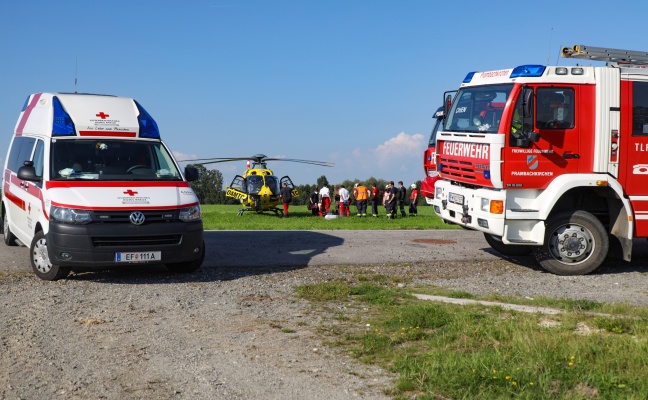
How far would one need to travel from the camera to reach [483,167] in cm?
1134

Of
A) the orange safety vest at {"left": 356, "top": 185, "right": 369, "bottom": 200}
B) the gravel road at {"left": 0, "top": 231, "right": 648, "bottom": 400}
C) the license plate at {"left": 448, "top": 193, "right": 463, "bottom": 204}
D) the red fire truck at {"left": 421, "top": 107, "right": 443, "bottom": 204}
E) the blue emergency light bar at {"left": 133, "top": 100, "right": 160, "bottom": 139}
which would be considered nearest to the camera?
the gravel road at {"left": 0, "top": 231, "right": 648, "bottom": 400}

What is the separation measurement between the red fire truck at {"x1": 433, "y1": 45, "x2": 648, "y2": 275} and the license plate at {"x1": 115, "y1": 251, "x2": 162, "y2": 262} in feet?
16.6

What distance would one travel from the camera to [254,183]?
111 feet

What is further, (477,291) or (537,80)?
(537,80)

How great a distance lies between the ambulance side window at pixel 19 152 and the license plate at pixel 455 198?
23.0ft

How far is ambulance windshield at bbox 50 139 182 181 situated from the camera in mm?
10750

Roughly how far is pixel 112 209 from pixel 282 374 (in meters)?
4.97

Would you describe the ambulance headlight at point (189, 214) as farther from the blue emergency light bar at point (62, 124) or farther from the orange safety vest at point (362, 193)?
the orange safety vest at point (362, 193)

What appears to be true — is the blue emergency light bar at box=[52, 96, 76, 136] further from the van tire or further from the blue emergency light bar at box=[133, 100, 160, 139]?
the van tire

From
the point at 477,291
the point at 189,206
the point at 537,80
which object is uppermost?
the point at 537,80

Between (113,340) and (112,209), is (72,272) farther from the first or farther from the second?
(113,340)

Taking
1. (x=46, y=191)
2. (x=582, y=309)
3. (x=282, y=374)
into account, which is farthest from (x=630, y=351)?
(x=46, y=191)

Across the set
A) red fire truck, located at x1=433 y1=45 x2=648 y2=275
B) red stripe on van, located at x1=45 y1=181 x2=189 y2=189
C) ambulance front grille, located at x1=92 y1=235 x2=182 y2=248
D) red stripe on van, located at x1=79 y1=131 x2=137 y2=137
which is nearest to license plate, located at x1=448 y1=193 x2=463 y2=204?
red fire truck, located at x1=433 y1=45 x2=648 y2=275

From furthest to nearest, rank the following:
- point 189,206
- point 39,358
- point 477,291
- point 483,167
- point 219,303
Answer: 1. point 483,167
2. point 189,206
3. point 477,291
4. point 219,303
5. point 39,358
